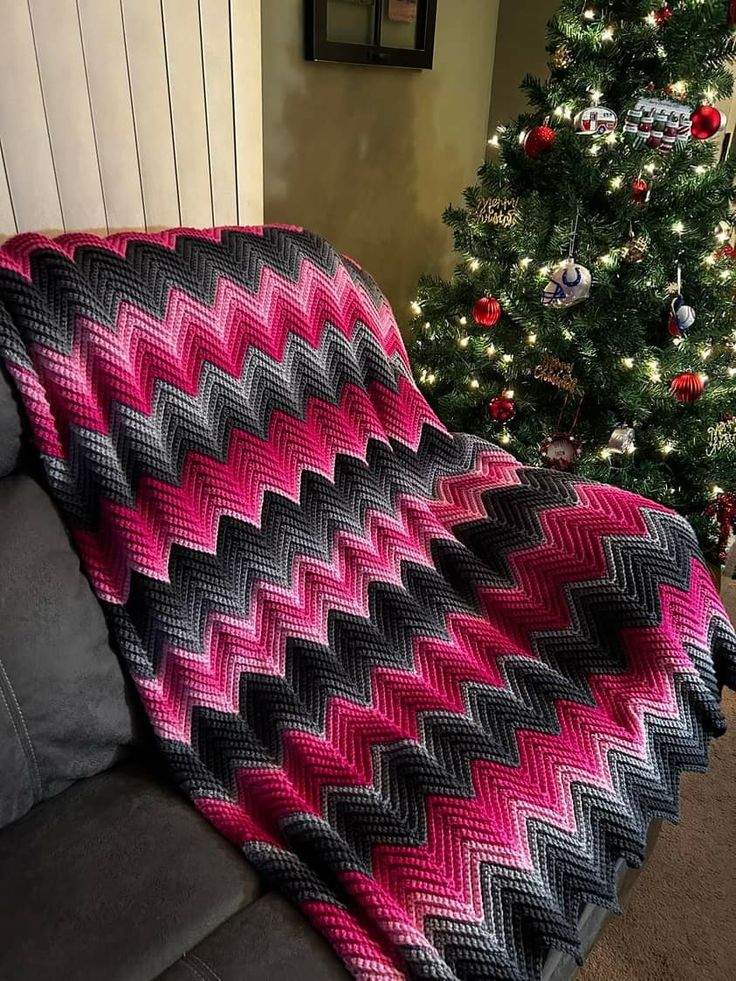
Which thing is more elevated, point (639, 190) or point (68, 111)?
point (68, 111)

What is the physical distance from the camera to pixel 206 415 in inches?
41.9

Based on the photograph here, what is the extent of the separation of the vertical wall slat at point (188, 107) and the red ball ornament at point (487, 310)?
654mm

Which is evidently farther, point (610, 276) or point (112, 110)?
point (610, 276)

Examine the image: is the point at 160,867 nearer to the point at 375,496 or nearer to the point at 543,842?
the point at 543,842

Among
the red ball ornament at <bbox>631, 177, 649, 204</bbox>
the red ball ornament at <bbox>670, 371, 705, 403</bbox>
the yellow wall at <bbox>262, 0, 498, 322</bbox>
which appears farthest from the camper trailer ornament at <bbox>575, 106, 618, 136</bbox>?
the yellow wall at <bbox>262, 0, 498, 322</bbox>

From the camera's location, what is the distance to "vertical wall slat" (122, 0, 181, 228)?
1.37 metres

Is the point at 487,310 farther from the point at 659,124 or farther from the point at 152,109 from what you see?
Result: the point at 152,109

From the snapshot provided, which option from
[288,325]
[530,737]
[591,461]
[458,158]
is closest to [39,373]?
[288,325]

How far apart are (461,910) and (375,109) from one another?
2.11m

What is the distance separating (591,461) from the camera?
1.82m

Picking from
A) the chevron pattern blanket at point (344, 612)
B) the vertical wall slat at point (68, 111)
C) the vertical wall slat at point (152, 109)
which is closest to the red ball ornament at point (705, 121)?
the chevron pattern blanket at point (344, 612)

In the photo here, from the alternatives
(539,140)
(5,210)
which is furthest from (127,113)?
(539,140)

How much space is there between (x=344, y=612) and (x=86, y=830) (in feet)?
1.41

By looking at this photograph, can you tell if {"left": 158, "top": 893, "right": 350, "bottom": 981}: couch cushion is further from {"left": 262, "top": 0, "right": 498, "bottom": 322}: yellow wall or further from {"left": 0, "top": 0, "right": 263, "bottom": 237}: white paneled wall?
{"left": 262, "top": 0, "right": 498, "bottom": 322}: yellow wall
